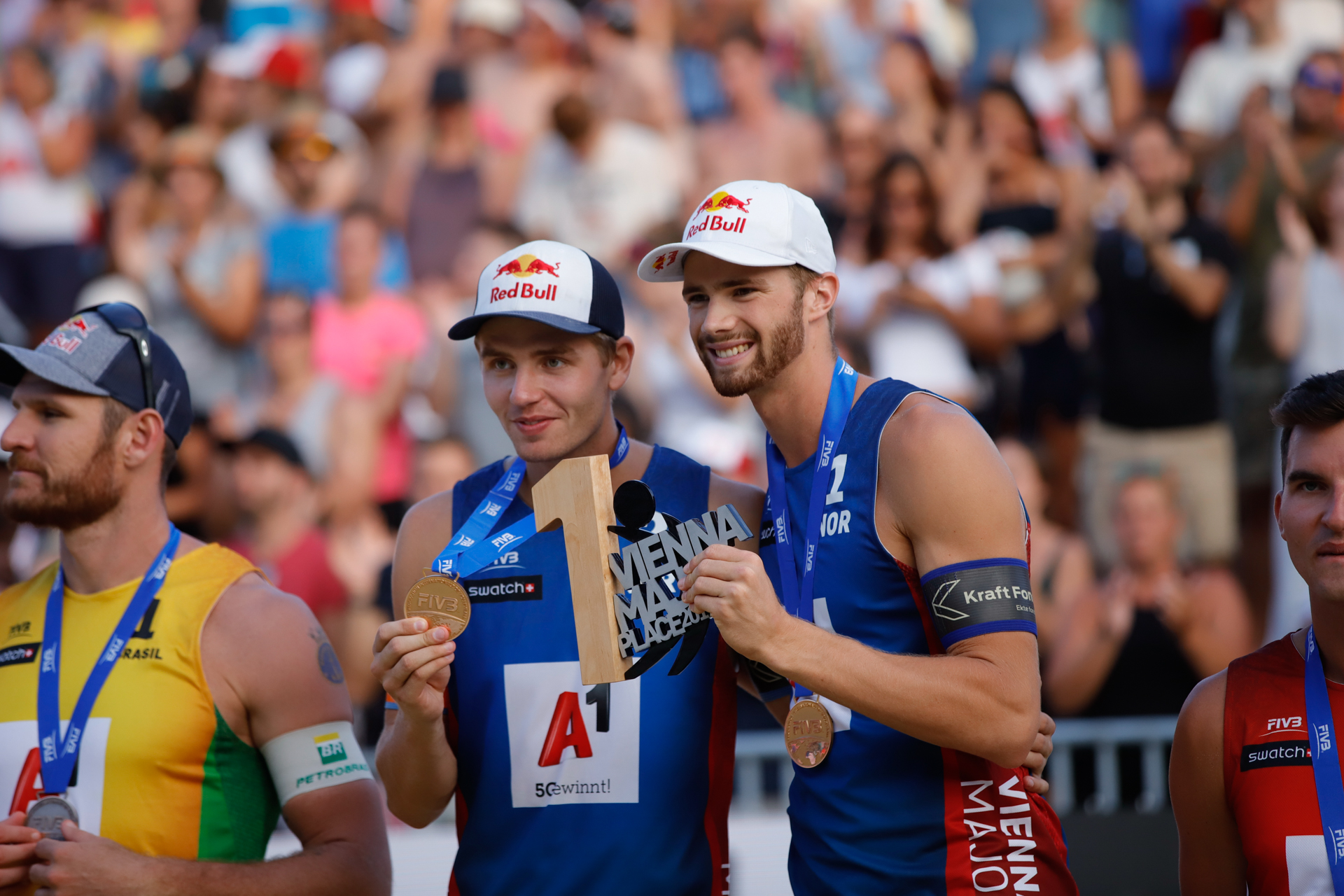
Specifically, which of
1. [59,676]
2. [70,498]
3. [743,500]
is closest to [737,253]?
[743,500]

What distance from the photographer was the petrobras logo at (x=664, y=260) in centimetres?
359

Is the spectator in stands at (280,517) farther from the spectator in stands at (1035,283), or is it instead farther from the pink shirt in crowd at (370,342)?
the spectator in stands at (1035,283)

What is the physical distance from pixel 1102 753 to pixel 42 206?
27.8 feet

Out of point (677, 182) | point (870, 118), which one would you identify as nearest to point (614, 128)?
point (677, 182)

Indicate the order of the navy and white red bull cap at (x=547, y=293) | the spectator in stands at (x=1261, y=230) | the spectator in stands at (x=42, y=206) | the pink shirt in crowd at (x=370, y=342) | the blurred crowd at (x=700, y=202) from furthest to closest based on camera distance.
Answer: the spectator in stands at (x=42, y=206), the pink shirt in crowd at (x=370, y=342), the spectator in stands at (x=1261, y=230), the blurred crowd at (x=700, y=202), the navy and white red bull cap at (x=547, y=293)

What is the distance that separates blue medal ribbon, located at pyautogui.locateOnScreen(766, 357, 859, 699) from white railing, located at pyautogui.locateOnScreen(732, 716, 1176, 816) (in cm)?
277

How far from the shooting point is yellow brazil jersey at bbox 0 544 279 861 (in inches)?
143

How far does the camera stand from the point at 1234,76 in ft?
28.8

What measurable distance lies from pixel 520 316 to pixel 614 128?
20.0ft

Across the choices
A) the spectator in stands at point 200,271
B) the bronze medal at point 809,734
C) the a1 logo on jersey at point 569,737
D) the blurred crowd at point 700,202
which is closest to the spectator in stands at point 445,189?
the blurred crowd at point 700,202

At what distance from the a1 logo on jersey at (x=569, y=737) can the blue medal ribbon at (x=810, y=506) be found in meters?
0.53

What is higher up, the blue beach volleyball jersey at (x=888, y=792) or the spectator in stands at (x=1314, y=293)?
the spectator in stands at (x=1314, y=293)

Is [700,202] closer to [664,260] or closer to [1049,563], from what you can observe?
[1049,563]

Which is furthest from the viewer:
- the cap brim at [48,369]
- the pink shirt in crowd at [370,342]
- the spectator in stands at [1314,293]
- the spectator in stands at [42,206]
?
the spectator in stands at [42,206]
